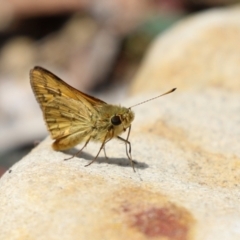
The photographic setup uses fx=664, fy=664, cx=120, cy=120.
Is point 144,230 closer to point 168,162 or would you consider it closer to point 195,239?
point 195,239

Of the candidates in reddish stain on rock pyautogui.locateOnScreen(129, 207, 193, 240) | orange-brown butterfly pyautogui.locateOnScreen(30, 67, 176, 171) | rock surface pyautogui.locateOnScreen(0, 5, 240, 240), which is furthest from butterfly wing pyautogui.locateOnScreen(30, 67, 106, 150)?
reddish stain on rock pyautogui.locateOnScreen(129, 207, 193, 240)

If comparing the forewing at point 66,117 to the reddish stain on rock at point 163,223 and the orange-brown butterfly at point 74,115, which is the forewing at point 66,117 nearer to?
the orange-brown butterfly at point 74,115

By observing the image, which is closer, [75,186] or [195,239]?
[195,239]

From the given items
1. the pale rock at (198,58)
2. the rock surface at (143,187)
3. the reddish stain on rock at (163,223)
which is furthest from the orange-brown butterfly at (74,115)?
the pale rock at (198,58)

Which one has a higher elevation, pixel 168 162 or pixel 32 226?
pixel 32 226

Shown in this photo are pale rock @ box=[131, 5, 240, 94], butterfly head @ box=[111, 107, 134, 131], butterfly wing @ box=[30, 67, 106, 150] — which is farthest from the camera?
pale rock @ box=[131, 5, 240, 94]

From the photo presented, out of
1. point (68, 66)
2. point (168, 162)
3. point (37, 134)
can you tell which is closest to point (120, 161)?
point (168, 162)

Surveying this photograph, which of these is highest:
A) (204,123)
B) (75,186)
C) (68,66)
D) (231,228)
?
(75,186)

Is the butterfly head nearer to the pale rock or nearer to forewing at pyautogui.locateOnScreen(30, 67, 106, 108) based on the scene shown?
forewing at pyautogui.locateOnScreen(30, 67, 106, 108)
